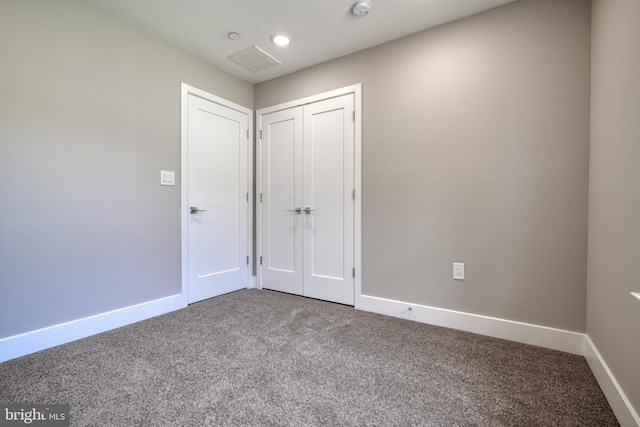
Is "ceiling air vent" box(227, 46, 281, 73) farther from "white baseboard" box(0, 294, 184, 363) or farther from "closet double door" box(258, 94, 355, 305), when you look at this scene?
"white baseboard" box(0, 294, 184, 363)

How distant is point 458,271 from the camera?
218cm

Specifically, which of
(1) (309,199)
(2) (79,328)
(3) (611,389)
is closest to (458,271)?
(3) (611,389)

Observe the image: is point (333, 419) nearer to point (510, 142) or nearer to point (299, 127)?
point (510, 142)

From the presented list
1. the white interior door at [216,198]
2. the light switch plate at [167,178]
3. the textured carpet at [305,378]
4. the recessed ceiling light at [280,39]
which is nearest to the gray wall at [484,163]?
the textured carpet at [305,378]

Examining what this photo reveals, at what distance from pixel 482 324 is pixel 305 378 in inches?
57.1

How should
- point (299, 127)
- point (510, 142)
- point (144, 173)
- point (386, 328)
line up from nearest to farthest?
point (510, 142), point (386, 328), point (144, 173), point (299, 127)

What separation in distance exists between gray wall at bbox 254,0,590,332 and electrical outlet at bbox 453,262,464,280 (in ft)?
0.14

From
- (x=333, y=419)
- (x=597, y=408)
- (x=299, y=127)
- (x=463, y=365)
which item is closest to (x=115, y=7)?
(x=299, y=127)

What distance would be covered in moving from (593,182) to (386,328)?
1.70m

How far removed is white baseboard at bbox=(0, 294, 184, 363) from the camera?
171cm

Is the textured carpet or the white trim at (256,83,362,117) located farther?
the white trim at (256,83,362,117)

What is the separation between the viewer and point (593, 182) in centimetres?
168

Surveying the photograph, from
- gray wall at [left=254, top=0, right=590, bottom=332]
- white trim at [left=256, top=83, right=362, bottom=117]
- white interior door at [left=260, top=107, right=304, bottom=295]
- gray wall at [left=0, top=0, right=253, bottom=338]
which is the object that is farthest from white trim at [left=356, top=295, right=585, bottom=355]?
gray wall at [left=0, top=0, right=253, bottom=338]

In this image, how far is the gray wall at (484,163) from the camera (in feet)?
5.99
